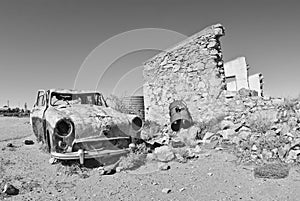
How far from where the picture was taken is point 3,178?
4.02m

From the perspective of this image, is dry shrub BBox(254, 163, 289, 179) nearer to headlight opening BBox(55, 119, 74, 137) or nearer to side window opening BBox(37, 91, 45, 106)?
headlight opening BBox(55, 119, 74, 137)

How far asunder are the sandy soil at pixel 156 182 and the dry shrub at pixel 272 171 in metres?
0.09

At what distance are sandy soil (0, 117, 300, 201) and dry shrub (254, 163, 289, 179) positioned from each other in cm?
9

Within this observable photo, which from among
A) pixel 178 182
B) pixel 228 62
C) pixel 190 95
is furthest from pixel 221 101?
pixel 228 62

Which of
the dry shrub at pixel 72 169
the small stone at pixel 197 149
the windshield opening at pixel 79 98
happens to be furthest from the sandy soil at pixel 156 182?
the windshield opening at pixel 79 98

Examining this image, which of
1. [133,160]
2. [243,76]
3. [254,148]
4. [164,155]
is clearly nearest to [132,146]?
[133,160]

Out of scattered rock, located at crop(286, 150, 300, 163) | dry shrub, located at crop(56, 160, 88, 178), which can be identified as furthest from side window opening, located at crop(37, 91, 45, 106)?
scattered rock, located at crop(286, 150, 300, 163)

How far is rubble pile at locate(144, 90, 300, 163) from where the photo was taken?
177 inches

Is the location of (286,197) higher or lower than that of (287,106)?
lower

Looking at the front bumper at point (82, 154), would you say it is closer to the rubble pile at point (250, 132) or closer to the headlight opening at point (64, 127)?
the headlight opening at point (64, 127)

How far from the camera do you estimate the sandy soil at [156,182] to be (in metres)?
3.18

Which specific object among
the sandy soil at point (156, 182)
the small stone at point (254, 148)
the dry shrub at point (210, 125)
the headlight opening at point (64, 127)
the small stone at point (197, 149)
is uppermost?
the headlight opening at point (64, 127)

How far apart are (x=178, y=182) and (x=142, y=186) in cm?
59

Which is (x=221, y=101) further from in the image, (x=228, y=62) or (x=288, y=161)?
(x=228, y=62)
